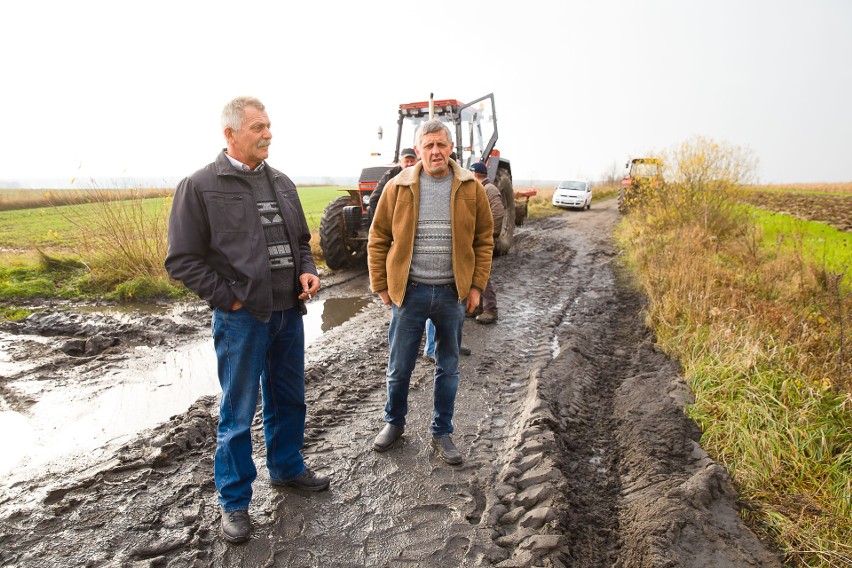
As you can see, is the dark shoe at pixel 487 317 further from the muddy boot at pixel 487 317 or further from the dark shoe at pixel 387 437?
the dark shoe at pixel 387 437

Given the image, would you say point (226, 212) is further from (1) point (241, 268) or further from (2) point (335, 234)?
(2) point (335, 234)

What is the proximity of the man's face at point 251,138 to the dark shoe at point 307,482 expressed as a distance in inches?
66.3

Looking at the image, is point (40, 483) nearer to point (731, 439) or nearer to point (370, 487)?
point (370, 487)

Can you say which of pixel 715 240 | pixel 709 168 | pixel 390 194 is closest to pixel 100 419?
pixel 390 194

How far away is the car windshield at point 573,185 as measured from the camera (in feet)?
72.0

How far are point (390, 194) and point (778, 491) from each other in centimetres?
266

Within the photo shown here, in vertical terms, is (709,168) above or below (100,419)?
above

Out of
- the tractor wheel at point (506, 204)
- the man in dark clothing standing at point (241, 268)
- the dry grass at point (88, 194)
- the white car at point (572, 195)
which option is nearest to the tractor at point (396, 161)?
the tractor wheel at point (506, 204)

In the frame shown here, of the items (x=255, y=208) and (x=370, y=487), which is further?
(x=370, y=487)

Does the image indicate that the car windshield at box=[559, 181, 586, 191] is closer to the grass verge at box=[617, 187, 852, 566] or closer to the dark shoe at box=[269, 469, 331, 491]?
the grass verge at box=[617, 187, 852, 566]

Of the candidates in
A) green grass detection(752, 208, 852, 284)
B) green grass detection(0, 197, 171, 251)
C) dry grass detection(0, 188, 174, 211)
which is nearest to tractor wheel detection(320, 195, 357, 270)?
dry grass detection(0, 188, 174, 211)

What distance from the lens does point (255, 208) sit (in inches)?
91.5

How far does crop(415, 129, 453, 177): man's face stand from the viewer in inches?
107

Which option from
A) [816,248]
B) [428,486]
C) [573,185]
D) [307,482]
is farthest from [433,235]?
[573,185]
